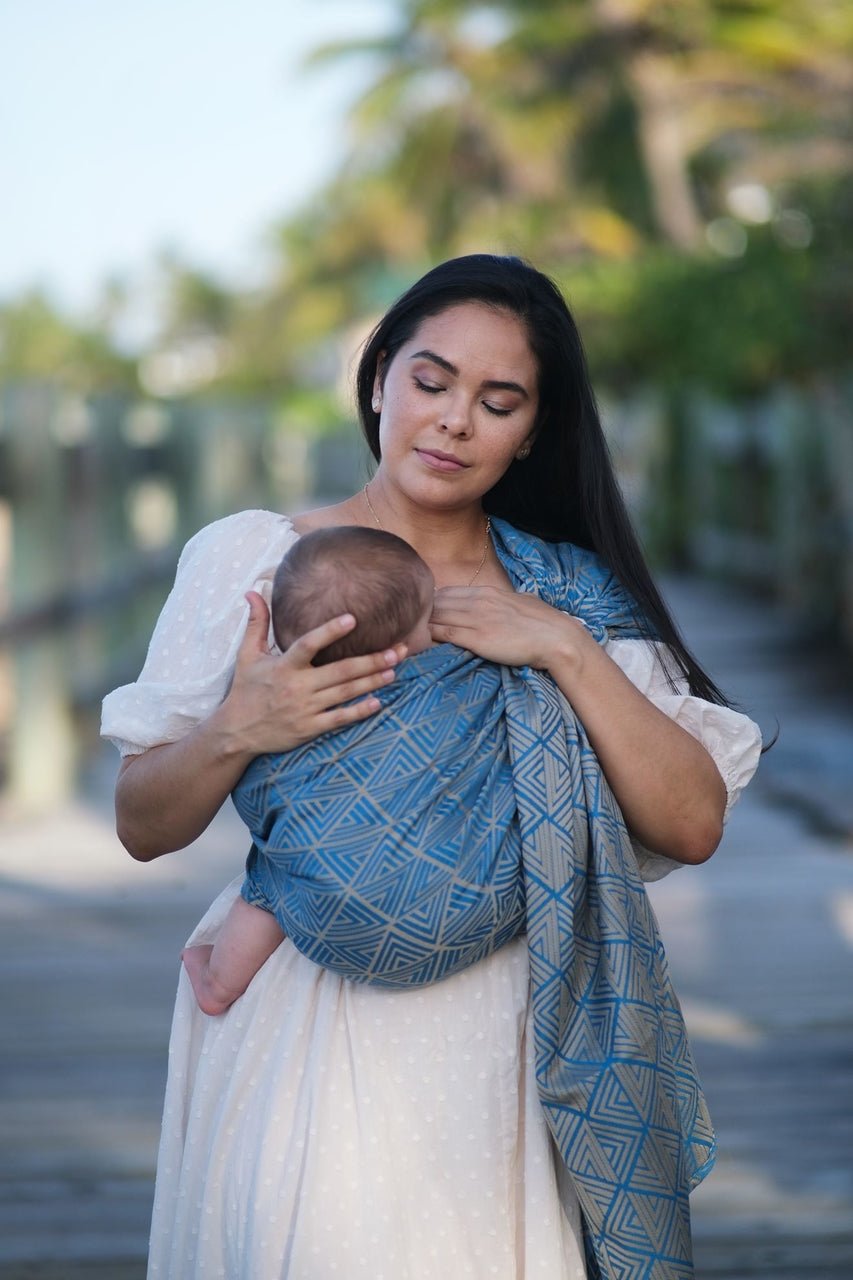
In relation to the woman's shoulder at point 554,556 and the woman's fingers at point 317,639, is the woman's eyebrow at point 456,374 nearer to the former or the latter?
the woman's shoulder at point 554,556

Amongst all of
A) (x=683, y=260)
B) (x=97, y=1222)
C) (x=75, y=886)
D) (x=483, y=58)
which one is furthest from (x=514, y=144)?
(x=97, y=1222)

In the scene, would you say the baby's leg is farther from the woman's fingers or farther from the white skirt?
the woman's fingers

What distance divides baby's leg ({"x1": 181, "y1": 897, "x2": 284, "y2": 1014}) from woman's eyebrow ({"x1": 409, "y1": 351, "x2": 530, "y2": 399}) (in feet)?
2.37

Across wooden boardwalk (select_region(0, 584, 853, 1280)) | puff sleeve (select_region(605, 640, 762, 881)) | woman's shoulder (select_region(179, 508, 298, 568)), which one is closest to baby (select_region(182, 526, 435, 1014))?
woman's shoulder (select_region(179, 508, 298, 568))

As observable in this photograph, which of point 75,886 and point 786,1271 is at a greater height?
point 786,1271

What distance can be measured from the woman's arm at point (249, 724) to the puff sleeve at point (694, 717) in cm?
41

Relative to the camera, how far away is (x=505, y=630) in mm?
2129

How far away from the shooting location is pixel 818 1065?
12.3ft

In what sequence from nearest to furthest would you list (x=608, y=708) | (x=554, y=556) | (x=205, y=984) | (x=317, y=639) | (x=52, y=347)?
(x=317, y=639) → (x=608, y=708) → (x=205, y=984) → (x=554, y=556) → (x=52, y=347)

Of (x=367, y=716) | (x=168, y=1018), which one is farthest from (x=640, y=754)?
(x=168, y=1018)

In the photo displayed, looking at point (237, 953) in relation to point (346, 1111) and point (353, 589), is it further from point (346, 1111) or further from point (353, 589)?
point (353, 589)

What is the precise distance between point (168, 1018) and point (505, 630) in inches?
88.0

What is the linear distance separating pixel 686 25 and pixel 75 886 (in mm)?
21391

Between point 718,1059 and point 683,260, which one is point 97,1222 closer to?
point 718,1059
